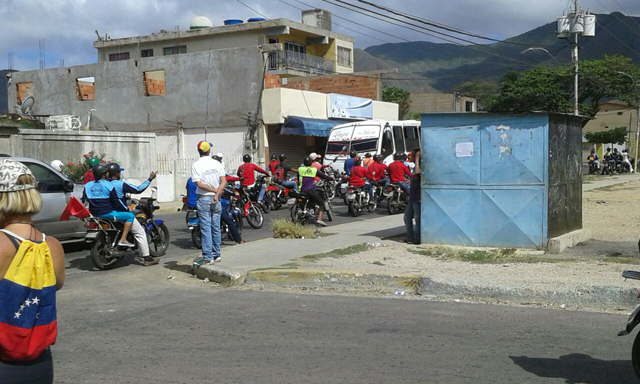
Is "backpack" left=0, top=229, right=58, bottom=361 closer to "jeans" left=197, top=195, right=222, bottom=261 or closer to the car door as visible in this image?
"jeans" left=197, top=195, right=222, bottom=261

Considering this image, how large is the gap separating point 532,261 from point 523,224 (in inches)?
51.0

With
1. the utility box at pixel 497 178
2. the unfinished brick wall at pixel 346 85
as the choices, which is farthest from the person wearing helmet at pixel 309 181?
the unfinished brick wall at pixel 346 85

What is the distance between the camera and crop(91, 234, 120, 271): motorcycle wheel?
10.9 metres

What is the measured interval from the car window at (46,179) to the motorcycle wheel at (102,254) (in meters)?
2.30

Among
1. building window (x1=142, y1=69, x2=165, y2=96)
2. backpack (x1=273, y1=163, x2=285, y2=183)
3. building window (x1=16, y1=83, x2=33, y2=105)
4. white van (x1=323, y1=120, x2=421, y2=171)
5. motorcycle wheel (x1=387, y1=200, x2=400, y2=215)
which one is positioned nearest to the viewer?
motorcycle wheel (x1=387, y1=200, x2=400, y2=215)

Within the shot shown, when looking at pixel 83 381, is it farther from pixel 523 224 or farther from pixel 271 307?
pixel 523 224

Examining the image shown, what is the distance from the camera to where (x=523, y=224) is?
1136 centimetres

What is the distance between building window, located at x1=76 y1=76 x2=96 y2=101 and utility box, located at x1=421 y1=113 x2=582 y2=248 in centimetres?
2922

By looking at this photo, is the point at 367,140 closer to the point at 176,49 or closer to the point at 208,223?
the point at 208,223

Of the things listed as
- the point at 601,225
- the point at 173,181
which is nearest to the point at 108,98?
the point at 173,181

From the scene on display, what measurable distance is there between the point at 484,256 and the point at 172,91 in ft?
86.4

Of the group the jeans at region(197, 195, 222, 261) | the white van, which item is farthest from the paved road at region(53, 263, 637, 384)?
the white van

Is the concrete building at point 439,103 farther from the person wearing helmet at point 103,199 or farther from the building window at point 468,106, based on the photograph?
the person wearing helmet at point 103,199

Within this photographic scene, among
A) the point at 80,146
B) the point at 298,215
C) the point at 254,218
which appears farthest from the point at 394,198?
the point at 80,146
